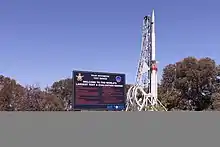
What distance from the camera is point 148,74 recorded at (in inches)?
1201

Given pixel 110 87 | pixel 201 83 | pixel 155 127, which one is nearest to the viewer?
pixel 155 127

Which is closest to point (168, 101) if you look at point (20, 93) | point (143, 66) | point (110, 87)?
point (143, 66)

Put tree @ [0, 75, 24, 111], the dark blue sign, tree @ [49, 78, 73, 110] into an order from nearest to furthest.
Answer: the dark blue sign → tree @ [0, 75, 24, 111] → tree @ [49, 78, 73, 110]

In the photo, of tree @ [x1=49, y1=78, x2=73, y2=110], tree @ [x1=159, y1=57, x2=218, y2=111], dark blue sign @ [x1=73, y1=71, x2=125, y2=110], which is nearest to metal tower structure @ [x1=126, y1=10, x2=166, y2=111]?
dark blue sign @ [x1=73, y1=71, x2=125, y2=110]

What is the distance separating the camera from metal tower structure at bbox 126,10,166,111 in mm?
27641

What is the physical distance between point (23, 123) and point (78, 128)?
68cm

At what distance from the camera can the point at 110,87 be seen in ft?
65.4

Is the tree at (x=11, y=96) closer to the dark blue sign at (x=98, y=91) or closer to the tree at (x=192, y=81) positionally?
the dark blue sign at (x=98, y=91)

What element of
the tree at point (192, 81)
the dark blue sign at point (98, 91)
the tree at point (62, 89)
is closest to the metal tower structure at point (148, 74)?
the dark blue sign at point (98, 91)

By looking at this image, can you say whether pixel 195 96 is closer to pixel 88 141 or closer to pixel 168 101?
pixel 168 101

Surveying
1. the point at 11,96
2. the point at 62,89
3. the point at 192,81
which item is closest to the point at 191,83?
the point at 192,81

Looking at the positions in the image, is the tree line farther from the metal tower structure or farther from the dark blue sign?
the dark blue sign

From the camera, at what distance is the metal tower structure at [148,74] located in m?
27.6

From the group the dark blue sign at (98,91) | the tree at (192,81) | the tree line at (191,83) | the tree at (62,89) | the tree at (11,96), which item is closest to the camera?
the dark blue sign at (98,91)
